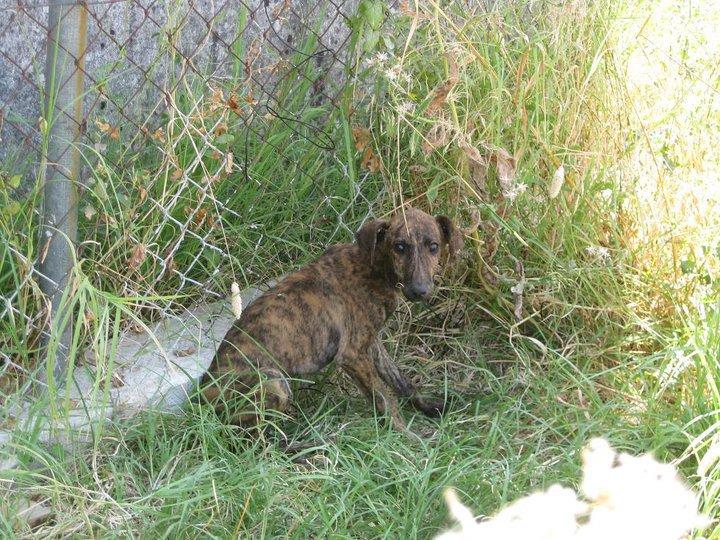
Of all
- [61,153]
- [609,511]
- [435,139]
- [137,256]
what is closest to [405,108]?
[435,139]

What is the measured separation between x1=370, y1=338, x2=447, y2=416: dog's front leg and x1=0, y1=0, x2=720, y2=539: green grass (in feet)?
0.32

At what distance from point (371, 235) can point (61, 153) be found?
1.30 metres

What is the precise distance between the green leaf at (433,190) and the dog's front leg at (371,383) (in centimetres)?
73

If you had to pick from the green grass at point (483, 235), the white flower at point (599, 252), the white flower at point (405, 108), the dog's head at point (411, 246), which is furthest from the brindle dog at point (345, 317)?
the white flower at point (599, 252)

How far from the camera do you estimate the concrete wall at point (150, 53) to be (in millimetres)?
4469

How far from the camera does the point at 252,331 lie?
4.04 m

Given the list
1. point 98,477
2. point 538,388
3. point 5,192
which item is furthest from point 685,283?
point 5,192

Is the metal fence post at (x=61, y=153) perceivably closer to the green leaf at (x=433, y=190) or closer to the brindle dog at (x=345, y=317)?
the brindle dog at (x=345, y=317)

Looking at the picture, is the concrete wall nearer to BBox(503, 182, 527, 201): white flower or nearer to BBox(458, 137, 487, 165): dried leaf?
BBox(458, 137, 487, 165): dried leaf

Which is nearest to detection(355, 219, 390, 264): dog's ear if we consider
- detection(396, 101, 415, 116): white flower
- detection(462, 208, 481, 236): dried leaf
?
detection(462, 208, 481, 236): dried leaf

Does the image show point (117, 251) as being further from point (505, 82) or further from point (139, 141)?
point (505, 82)

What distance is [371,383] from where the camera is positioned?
427 centimetres

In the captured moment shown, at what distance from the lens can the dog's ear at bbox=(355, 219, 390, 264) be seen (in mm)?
4273

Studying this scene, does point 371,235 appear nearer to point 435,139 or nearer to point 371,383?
point 435,139
